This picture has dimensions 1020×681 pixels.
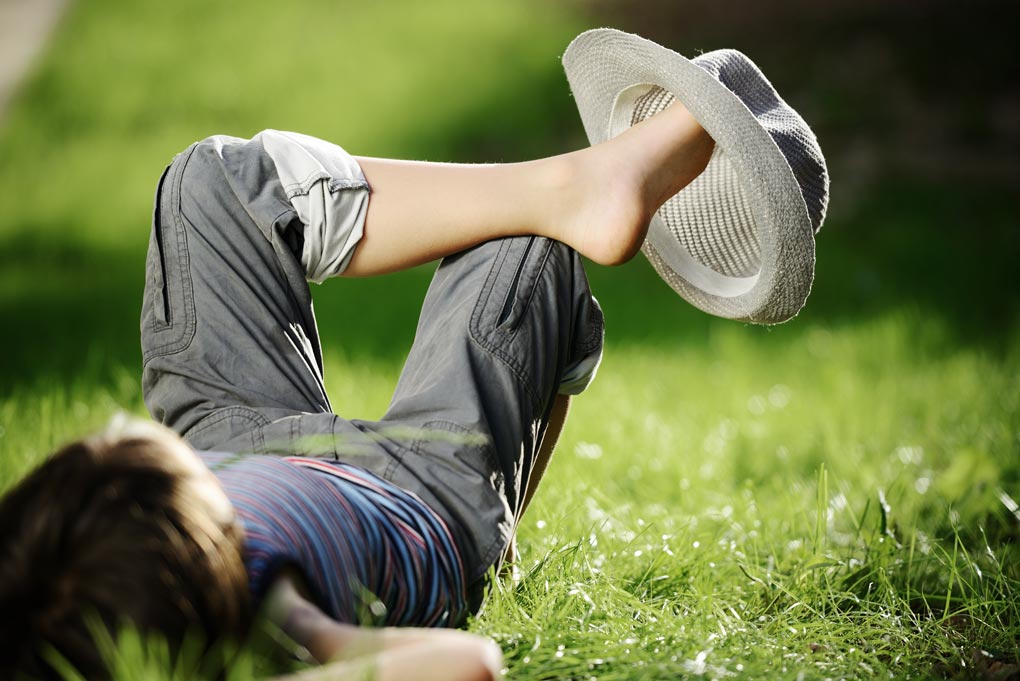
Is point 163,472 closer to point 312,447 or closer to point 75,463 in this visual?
point 75,463

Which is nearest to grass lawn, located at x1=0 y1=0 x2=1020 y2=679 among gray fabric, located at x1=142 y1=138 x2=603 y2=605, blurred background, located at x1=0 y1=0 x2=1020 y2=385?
blurred background, located at x1=0 y1=0 x2=1020 y2=385

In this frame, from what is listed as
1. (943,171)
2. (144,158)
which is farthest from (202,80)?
(943,171)

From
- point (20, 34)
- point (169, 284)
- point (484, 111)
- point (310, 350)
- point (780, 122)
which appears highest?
point (780, 122)

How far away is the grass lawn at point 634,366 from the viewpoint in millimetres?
1570

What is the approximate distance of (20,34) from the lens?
7.93m

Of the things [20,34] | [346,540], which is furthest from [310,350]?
[20,34]

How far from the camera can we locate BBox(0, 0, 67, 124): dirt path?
23.4ft

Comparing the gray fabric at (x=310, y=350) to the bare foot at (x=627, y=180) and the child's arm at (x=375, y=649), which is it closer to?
the bare foot at (x=627, y=180)

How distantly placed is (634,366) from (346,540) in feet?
9.24

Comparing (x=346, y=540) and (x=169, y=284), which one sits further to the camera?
(x=169, y=284)

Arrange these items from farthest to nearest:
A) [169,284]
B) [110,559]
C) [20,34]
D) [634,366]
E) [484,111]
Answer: [20,34] → [484,111] → [634,366] → [169,284] → [110,559]

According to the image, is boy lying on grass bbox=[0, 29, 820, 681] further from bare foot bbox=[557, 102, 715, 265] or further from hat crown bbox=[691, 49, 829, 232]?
hat crown bbox=[691, 49, 829, 232]

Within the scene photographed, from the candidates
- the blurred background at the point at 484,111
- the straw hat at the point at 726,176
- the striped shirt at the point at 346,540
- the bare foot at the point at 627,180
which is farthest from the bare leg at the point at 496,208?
the blurred background at the point at 484,111

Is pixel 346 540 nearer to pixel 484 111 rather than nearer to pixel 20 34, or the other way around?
pixel 484 111
